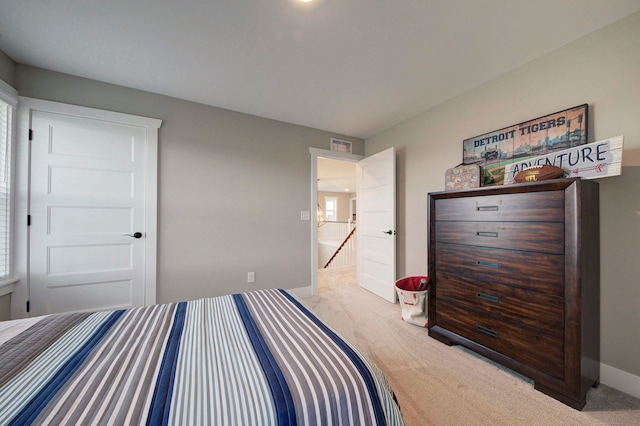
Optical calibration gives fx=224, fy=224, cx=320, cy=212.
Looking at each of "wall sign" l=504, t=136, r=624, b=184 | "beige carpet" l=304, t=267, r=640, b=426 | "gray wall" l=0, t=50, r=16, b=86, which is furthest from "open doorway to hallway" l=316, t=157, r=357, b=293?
"gray wall" l=0, t=50, r=16, b=86

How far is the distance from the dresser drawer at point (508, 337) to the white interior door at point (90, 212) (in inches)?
117

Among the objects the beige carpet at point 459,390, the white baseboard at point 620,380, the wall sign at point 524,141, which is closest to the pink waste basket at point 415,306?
the beige carpet at point 459,390

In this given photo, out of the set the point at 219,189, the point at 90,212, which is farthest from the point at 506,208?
the point at 90,212

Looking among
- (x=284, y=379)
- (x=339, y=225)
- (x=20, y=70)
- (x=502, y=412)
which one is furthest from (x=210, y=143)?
(x=339, y=225)

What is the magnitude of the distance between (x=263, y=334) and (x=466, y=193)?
6.06 feet

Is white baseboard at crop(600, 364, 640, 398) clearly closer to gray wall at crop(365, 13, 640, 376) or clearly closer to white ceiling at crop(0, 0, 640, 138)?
gray wall at crop(365, 13, 640, 376)

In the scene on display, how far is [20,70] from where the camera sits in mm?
1979

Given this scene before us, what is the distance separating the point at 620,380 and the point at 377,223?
7.67ft

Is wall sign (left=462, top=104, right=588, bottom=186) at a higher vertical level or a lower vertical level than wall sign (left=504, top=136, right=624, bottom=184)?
higher

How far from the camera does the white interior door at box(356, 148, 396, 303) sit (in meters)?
3.00

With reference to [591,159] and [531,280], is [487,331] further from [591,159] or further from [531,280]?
[591,159]

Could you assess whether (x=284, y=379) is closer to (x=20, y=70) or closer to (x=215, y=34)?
(x=215, y=34)

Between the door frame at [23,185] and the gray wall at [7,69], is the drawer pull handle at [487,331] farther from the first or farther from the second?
the gray wall at [7,69]

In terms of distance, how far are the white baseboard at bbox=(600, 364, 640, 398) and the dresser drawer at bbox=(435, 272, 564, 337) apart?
0.59m
